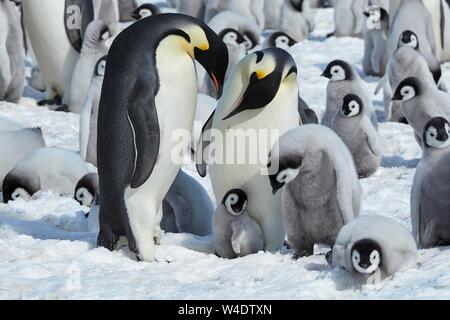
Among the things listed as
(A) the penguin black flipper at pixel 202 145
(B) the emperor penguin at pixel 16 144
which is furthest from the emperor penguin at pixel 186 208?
(B) the emperor penguin at pixel 16 144

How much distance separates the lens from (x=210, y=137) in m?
5.81

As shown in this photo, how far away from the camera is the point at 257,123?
18.5ft

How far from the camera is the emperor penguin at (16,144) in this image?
786cm

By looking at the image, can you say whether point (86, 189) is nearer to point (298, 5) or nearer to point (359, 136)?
point (359, 136)

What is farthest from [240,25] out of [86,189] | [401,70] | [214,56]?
[214,56]

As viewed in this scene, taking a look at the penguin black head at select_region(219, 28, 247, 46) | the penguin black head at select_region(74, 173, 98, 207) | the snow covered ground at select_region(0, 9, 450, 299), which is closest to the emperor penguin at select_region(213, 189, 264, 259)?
the snow covered ground at select_region(0, 9, 450, 299)

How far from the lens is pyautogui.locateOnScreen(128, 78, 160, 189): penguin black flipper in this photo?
514 cm

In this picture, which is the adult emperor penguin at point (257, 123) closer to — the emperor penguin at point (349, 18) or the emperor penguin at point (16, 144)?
the emperor penguin at point (16, 144)

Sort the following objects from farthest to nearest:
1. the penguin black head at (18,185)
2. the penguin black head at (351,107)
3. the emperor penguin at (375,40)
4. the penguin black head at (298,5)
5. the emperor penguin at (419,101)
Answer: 1. the penguin black head at (298,5)
2. the emperor penguin at (375,40)
3. the penguin black head at (351,107)
4. the emperor penguin at (419,101)
5. the penguin black head at (18,185)

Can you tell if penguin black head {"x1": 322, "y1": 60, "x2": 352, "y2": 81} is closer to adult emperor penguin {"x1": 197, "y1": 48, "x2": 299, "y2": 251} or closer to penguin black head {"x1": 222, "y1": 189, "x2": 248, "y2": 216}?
adult emperor penguin {"x1": 197, "y1": 48, "x2": 299, "y2": 251}

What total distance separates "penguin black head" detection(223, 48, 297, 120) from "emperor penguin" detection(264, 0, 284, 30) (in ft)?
31.2

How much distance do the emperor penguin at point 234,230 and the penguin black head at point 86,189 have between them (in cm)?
148

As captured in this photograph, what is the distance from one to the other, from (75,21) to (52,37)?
0.78 feet

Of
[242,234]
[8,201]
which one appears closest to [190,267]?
[242,234]
